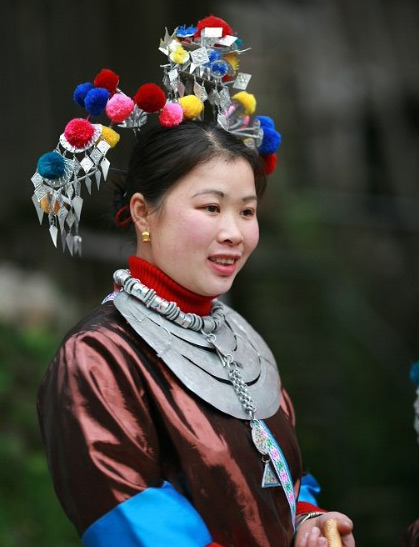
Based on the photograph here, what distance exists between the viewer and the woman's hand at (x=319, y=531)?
2.43 metres

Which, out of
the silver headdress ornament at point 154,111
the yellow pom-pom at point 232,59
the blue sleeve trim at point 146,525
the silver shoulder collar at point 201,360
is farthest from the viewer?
the yellow pom-pom at point 232,59

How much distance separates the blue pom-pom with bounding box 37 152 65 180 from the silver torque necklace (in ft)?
0.95

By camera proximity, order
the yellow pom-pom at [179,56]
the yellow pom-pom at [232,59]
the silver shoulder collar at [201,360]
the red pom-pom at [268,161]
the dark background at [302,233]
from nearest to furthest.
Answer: the silver shoulder collar at [201,360]
the yellow pom-pom at [179,56]
the yellow pom-pom at [232,59]
the red pom-pom at [268,161]
the dark background at [302,233]

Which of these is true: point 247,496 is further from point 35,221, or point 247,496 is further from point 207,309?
point 35,221

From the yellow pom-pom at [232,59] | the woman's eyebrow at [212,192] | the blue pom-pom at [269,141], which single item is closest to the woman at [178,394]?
the woman's eyebrow at [212,192]

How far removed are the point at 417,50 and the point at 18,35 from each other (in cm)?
349

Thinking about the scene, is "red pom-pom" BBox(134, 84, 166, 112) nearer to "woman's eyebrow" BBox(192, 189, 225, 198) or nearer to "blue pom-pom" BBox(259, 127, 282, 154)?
"woman's eyebrow" BBox(192, 189, 225, 198)

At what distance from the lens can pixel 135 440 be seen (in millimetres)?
2270

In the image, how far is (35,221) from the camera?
16.7ft

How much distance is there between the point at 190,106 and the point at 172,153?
0.16 metres

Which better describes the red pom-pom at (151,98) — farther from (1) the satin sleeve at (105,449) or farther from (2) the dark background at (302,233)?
(2) the dark background at (302,233)

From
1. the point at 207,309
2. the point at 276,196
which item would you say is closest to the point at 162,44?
the point at 207,309

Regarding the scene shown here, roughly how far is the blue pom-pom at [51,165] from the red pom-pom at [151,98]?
24 centimetres

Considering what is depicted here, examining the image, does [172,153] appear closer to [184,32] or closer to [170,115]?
[170,115]
